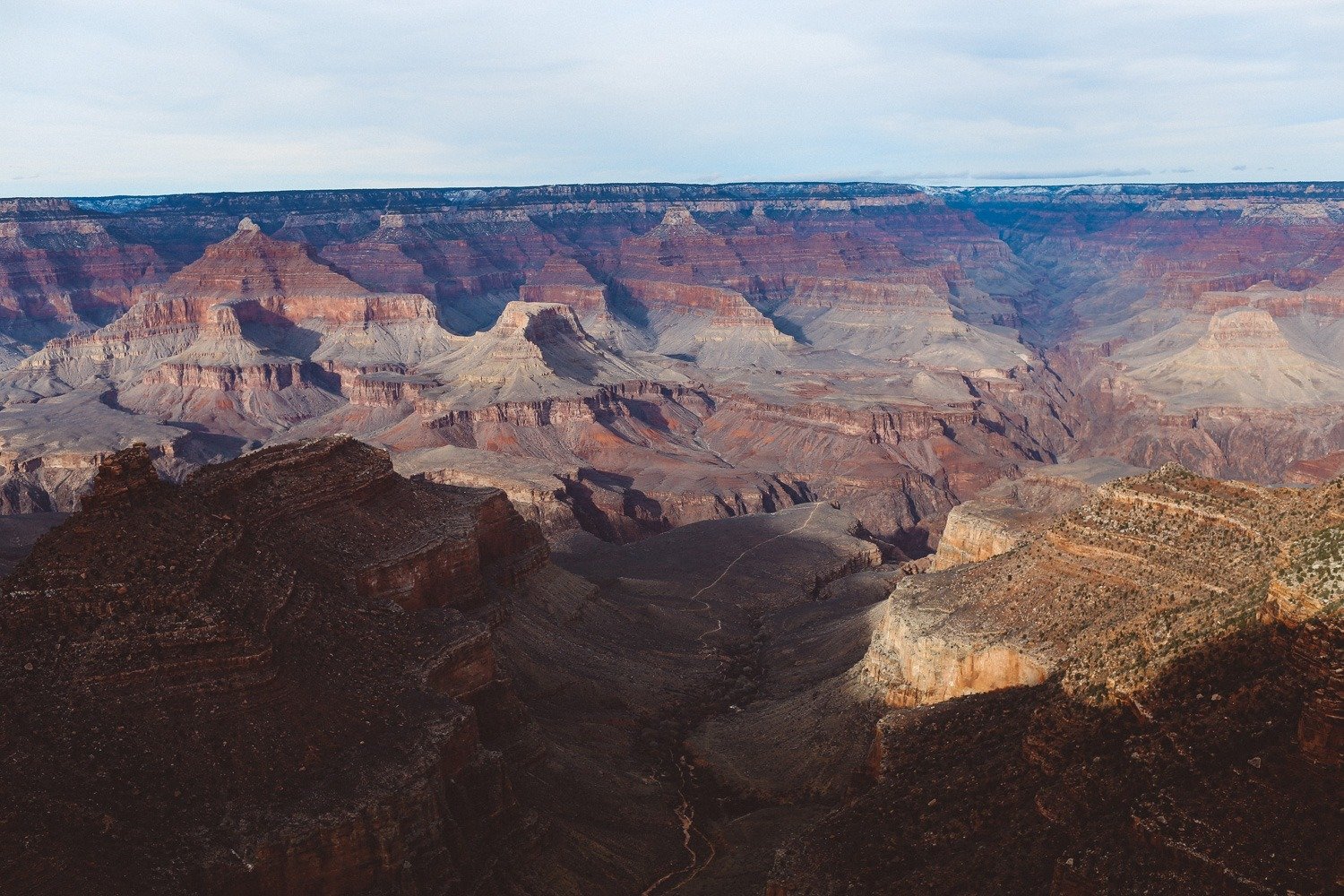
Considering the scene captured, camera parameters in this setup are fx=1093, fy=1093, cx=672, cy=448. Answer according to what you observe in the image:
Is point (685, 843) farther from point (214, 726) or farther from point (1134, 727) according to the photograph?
point (1134, 727)

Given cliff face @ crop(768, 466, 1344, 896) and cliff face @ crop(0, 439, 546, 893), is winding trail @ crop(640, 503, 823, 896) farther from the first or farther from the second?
cliff face @ crop(768, 466, 1344, 896)

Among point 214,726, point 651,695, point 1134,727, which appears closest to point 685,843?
point 651,695

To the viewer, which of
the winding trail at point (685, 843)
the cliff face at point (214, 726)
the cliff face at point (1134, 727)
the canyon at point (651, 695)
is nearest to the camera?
the cliff face at point (1134, 727)

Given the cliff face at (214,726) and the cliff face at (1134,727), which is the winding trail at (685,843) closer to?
the cliff face at (214,726)

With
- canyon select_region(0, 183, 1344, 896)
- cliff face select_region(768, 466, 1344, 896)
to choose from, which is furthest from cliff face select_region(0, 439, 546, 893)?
cliff face select_region(768, 466, 1344, 896)

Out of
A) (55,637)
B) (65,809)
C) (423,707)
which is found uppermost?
(55,637)

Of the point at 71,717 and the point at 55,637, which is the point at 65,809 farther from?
the point at 55,637

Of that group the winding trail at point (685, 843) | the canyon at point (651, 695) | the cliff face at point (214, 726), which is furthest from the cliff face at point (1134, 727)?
the cliff face at point (214, 726)

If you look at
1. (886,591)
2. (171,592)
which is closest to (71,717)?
(171,592)
